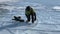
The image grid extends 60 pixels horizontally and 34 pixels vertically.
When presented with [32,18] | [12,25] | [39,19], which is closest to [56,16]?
[39,19]

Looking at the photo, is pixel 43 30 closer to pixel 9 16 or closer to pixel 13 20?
pixel 13 20

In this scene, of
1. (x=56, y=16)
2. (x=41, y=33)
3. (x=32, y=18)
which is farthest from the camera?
(x=56, y=16)

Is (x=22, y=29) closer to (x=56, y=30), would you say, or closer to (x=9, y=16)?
(x=56, y=30)

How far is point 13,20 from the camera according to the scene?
8211 mm

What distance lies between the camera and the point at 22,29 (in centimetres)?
713

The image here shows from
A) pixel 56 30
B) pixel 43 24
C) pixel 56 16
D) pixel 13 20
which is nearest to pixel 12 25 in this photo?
pixel 13 20

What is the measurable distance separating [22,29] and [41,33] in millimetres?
864

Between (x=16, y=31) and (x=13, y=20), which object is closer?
(x=16, y=31)

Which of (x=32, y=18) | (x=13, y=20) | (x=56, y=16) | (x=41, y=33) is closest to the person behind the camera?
(x=41, y=33)

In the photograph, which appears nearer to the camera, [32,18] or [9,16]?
[32,18]

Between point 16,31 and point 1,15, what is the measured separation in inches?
106

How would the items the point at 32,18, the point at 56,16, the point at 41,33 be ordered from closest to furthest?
1. the point at 41,33
2. the point at 32,18
3. the point at 56,16

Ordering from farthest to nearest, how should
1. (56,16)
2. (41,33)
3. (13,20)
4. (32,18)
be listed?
(56,16) → (13,20) → (32,18) → (41,33)

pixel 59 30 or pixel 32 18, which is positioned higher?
pixel 32 18
